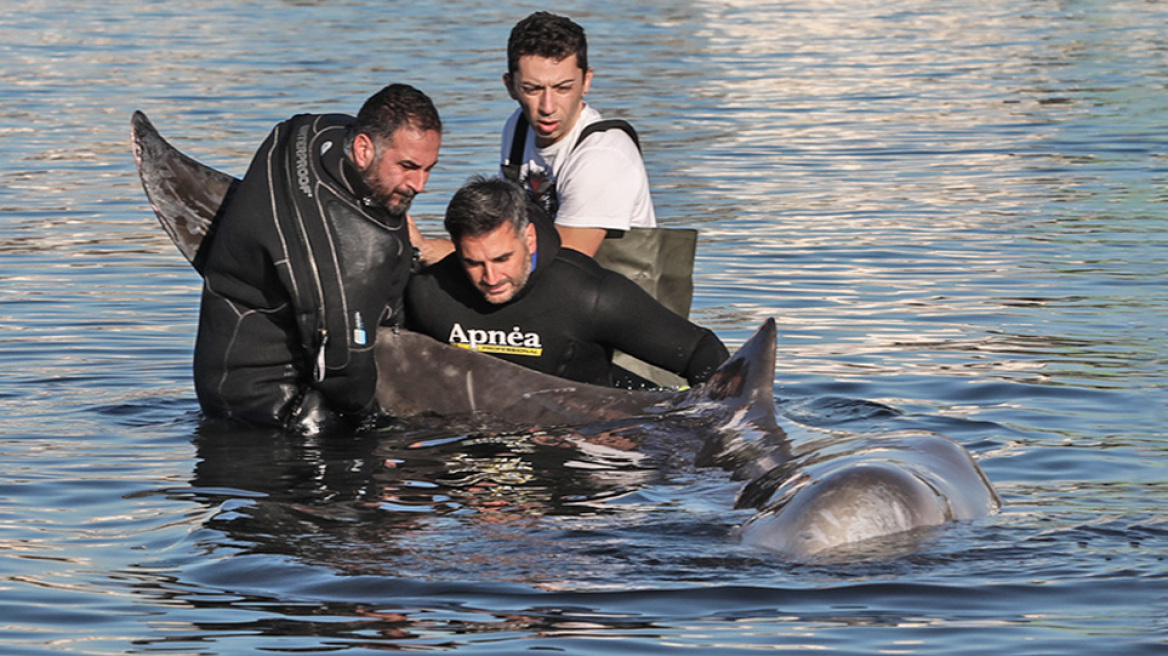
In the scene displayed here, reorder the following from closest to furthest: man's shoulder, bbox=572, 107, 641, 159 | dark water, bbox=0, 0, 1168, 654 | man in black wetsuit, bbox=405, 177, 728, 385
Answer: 1. dark water, bbox=0, 0, 1168, 654
2. man in black wetsuit, bbox=405, 177, 728, 385
3. man's shoulder, bbox=572, 107, 641, 159

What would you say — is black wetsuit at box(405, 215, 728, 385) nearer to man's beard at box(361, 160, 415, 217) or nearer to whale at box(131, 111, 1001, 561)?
whale at box(131, 111, 1001, 561)

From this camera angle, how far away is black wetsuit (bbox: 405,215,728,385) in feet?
26.2

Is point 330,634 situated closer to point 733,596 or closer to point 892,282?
point 733,596

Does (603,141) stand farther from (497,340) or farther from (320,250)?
(320,250)

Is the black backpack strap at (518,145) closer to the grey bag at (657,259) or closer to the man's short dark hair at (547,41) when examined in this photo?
the man's short dark hair at (547,41)

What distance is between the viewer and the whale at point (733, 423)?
595cm

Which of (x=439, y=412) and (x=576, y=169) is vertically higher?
(x=576, y=169)

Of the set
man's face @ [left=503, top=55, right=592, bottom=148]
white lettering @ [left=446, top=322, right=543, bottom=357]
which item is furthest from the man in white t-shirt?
white lettering @ [left=446, top=322, right=543, bottom=357]

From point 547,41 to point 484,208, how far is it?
1.16 meters

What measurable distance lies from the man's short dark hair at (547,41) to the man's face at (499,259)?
3.17ft

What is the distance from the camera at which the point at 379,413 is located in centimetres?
844

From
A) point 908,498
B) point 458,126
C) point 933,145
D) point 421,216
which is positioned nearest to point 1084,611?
point 908,498

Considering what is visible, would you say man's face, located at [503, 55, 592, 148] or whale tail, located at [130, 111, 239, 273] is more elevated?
man's face, located at [503, 55, 592, 148]

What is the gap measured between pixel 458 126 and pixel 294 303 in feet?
40.4
